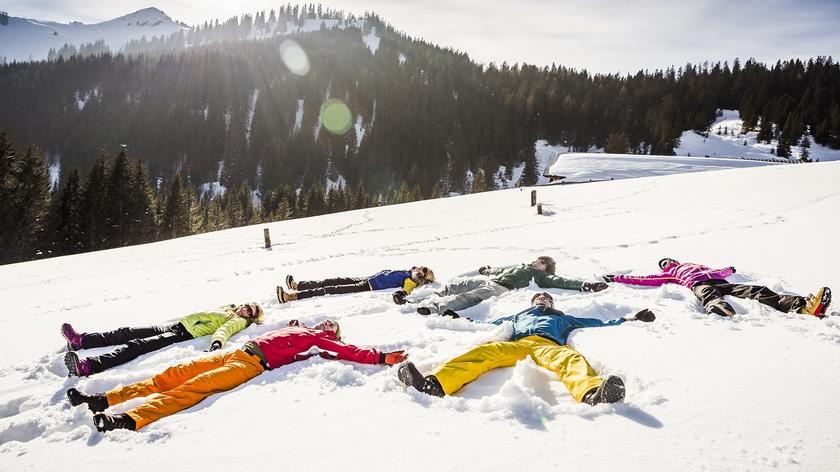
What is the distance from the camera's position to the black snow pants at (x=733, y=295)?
5621mm

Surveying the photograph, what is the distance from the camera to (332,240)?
16500mm

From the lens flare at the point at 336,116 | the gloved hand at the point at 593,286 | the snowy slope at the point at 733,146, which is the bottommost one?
the gloved hand at the point at 593,286

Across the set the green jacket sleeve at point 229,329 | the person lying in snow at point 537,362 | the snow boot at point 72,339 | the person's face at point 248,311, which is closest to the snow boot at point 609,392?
the person lying in snow at point 537,362

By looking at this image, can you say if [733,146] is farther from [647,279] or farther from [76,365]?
[76,365]

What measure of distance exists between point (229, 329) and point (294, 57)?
15171cm

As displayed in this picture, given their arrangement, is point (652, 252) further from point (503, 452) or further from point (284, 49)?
point (284, 49)

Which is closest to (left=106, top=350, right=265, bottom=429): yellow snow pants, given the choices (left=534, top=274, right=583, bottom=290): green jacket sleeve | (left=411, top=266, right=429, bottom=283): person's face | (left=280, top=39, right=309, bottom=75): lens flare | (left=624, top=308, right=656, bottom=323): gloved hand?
(left=411, top=266, right=429, bottom=283): person's face

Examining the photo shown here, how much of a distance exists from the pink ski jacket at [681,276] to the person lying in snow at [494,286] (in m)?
0.88

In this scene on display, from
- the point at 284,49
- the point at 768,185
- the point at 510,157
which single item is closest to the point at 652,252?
the point at 768,185

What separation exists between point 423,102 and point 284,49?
65.3 meters

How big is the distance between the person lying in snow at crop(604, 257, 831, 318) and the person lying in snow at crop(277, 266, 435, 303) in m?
3.72

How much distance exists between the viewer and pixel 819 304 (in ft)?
17.6

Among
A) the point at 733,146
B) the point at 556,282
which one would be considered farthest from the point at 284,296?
the point at 733,146

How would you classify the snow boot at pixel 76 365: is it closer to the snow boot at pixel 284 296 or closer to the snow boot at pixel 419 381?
the snow boot at pixel 284 296
